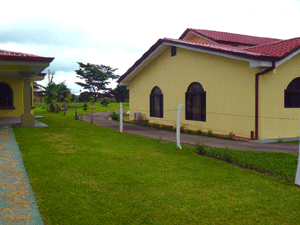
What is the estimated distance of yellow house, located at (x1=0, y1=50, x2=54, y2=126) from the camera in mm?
11117

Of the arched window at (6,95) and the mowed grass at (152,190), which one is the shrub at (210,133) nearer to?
the mowed grass at (152,190)

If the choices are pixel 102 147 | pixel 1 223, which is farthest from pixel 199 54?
pixel 1 223

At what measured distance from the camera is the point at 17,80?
17.2 metres

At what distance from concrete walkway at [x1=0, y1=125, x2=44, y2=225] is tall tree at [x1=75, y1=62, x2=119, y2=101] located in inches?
2050

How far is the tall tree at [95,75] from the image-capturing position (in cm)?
5722

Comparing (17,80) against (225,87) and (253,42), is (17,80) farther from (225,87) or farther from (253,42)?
(253,42)

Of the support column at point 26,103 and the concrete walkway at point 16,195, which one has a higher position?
the support column at point 26,103

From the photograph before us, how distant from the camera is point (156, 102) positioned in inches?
630

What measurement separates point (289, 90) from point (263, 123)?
187cm

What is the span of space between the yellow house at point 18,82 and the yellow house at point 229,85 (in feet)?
19.8

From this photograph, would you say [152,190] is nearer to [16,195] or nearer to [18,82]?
[16,195]

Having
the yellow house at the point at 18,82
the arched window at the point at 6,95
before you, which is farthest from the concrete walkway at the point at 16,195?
the arched window at the point at 6,95

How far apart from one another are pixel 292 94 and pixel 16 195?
1012 centimetres

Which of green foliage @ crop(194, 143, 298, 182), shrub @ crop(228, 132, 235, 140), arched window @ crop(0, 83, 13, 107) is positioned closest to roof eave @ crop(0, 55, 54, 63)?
arched window @ crop(0, 83, 13, 107)
